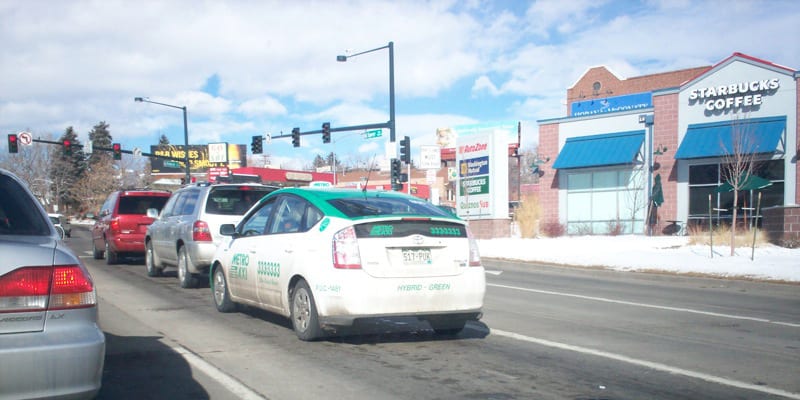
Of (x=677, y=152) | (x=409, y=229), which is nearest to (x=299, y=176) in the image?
(x=677, y=152)

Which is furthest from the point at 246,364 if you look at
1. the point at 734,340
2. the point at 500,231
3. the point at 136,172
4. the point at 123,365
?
the point at 136,172

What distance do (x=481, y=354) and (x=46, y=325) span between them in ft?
13.8

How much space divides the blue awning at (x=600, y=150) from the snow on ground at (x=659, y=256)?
5.67m

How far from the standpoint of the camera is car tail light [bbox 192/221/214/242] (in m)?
11.7

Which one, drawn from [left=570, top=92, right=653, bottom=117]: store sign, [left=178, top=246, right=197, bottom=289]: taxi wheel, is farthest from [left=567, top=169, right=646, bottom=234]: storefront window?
[left=570, top=92, right=653, bottom=117]: store sign

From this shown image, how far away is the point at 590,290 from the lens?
13.2 m

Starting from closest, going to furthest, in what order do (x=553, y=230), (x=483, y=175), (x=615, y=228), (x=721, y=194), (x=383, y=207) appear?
(x=383, y=207)
(x=721, y=194)
(x=483, y=175)
(x=553, y=230)
(x=615, y=228)

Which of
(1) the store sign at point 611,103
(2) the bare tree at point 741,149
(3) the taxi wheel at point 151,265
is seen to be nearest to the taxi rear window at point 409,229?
(3) the taxi wheel at point 151,265

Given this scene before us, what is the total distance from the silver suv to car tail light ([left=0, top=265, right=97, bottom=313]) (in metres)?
7.73

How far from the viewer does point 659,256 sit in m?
18.6

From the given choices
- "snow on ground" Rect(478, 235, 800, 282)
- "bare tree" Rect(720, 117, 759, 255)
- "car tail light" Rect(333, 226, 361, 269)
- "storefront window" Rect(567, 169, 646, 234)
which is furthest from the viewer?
"storefront window" Rect(567, 169, 646, 234)

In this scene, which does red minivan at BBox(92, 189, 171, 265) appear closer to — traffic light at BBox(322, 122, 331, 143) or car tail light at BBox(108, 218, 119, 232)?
car tail light at BBox(108, 218, 119, 232)

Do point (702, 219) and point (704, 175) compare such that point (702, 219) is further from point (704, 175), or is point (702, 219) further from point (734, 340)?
point (734, 340)

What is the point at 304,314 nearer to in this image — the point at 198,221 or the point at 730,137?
the point at 198,221
